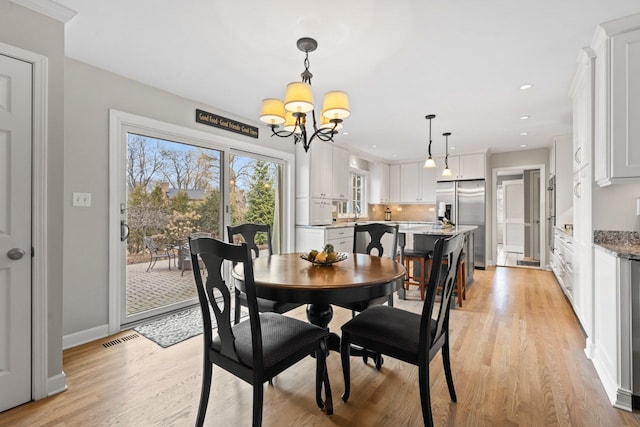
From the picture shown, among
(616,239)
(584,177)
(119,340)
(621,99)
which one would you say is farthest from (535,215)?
(119,340)

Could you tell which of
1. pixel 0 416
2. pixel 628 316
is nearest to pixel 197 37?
pixel 0 416

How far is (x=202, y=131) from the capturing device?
3.44 meters

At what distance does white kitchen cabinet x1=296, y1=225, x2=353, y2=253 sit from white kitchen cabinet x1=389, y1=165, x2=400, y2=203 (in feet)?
8.68

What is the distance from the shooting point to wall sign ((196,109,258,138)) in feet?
11.3

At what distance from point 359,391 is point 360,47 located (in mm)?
2391

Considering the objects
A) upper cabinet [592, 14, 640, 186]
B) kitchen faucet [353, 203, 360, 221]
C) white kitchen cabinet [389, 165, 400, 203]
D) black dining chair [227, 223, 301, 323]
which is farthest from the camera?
white kitchen cabinet [389, 165, 400, 203]

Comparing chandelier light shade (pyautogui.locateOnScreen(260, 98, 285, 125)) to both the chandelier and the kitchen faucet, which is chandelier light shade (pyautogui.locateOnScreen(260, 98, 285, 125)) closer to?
the chandelier

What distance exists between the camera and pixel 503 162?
624 centimetres

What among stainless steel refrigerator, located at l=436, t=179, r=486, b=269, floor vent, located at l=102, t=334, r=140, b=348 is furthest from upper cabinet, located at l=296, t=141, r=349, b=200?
floor vent, located at l=102, t=334, r=140, b=348

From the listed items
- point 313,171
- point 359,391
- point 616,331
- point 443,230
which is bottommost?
point 359,391

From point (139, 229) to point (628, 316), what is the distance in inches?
151

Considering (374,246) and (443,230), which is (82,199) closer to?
(374,246)

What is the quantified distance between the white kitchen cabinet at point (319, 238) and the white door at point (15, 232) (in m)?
3.24

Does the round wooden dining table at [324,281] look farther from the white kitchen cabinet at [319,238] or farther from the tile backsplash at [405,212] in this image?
the tile backsplash at [405,212]
